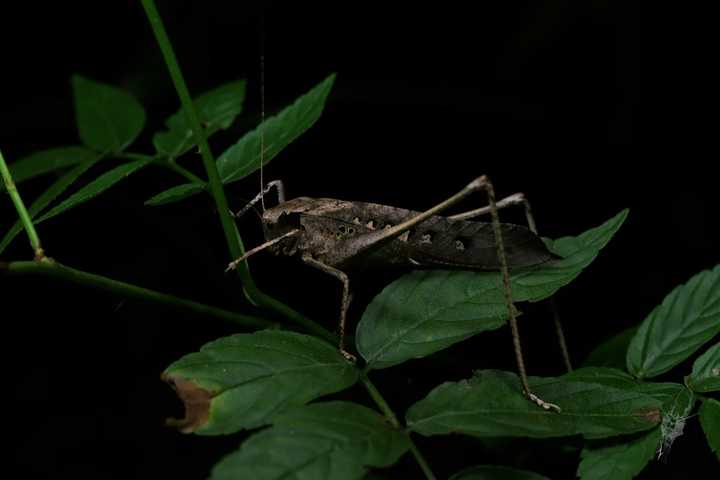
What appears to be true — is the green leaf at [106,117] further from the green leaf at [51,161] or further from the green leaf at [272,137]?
the green leaf at [272,137]

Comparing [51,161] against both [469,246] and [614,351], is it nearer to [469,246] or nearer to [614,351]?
[469,246]

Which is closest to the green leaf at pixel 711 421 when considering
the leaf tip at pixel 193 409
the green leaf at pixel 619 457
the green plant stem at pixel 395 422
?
the green leaf at pixel 619 457

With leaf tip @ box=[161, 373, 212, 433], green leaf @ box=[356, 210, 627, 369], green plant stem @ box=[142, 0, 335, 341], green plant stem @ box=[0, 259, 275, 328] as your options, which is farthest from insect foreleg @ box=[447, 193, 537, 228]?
leaf tip @ box=[161, 373, 212, 433]

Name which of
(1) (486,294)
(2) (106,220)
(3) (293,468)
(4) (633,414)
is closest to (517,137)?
(2) (106,220)

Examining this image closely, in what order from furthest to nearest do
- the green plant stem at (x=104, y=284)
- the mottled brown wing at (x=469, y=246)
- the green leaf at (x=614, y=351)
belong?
the green leaf at (x=614, y=351) < the mottled brown wing at (x=469, y=246) < the green plant stem at (x=104, y=284)

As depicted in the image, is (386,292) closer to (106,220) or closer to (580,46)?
(106,220)

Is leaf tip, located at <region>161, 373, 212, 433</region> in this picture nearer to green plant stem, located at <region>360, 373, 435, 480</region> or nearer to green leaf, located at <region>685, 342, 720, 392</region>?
green plant stem, located at <region>360, 373, 435, 480</region>

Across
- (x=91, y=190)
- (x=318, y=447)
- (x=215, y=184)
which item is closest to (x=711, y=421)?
(x=318, y=447)
